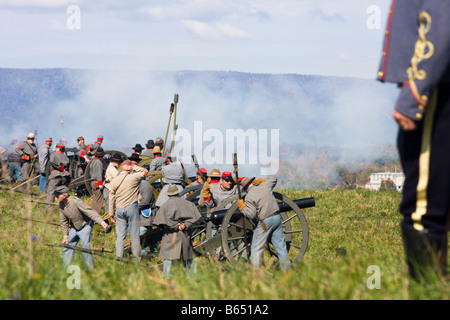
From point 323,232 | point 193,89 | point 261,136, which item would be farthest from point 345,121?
point 323,232

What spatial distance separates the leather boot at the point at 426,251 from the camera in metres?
3.11

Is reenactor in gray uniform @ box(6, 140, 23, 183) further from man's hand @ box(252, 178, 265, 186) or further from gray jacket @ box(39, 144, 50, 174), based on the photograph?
man's hand @ box(252, 178, 265, 186)

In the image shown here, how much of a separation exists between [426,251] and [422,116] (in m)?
0.62

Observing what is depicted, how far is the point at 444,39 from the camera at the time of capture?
117 inches

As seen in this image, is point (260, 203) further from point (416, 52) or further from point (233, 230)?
point (416, 52)

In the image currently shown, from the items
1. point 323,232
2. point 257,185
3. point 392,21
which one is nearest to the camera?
point 392,21

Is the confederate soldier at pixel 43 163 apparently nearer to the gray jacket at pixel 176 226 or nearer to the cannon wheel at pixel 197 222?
the cannon wheel at pixel 197 222

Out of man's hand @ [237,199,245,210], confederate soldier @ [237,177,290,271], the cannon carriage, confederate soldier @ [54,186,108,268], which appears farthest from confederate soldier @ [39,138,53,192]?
man's hand @ [237,199,245,210]

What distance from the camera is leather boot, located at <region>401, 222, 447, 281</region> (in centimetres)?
311

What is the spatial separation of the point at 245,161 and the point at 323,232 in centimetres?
6765

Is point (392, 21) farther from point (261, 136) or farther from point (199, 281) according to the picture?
point (261, 136)

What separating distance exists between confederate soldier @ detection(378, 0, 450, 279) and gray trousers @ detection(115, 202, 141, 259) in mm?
7923

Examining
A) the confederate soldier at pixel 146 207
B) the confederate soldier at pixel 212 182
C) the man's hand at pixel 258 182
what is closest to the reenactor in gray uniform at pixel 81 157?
the confederate soldier at pixel 146 207

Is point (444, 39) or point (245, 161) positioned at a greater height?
point (444, 39)
